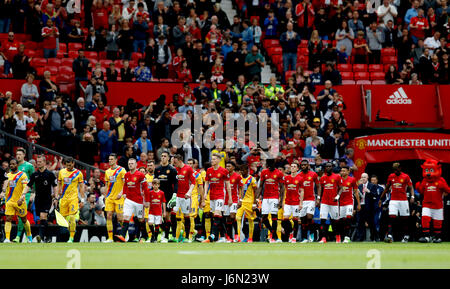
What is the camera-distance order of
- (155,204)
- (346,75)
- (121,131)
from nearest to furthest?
(155,204)
(121,131)
(346,75)

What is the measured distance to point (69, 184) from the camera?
841 inches

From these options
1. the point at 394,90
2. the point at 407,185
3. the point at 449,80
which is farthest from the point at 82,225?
the point at 449,80

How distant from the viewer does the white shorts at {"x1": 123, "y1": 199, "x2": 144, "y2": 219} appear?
69.1ft

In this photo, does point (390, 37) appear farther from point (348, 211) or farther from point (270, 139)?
point (348, 211)

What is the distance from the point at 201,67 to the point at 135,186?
341 inches

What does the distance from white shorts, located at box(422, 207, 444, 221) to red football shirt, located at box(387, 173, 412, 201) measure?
672 millimetres

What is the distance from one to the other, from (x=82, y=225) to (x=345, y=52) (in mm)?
13577

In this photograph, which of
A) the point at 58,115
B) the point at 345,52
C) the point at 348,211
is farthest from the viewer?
the point at 345,52

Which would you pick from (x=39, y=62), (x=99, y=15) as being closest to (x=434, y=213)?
(x=39, y=62)

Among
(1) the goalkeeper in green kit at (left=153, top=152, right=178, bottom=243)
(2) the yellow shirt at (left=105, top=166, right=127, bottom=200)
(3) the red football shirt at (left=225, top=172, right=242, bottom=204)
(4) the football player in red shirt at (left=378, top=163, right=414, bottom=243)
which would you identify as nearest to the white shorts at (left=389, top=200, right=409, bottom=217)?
(4) the football player in red shirt at (left=378, top=163, right=414, bottom=243)

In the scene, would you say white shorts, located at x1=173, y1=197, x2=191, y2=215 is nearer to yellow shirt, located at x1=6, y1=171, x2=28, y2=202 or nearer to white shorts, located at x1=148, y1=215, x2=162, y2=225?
white shorts, located at x1=148, y1=215, x2=162, y2=225

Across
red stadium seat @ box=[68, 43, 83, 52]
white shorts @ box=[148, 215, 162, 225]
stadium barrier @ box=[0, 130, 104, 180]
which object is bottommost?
white shorts @ box=[148, 215, 162, 225]

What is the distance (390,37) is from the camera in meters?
31.9

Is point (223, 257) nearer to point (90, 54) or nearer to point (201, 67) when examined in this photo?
point (201, 67)
